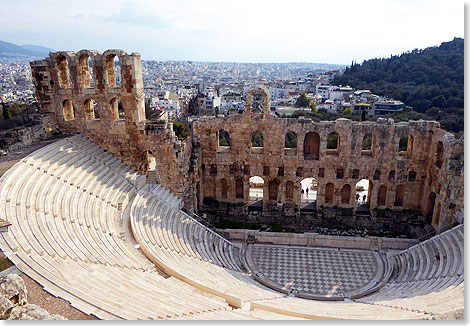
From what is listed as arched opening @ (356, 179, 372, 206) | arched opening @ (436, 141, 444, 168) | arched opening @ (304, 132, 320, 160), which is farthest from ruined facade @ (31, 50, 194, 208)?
arched opening @ (436, 141, 444, 168)

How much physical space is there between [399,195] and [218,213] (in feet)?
46.5

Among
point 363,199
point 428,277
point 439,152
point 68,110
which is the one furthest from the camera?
point 363,199

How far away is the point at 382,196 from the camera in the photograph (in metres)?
27.2

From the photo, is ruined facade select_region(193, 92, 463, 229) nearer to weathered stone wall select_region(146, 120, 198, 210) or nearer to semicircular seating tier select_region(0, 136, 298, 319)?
weathered stone wall select_region(146, 120, 198, 210)

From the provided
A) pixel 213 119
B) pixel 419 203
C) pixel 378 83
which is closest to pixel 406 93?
pixel 378 83

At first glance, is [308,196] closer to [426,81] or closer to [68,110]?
[68,110]

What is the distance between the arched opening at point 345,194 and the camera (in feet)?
88.9

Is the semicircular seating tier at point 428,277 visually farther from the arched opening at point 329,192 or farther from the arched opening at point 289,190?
the arched opening at point 289,190

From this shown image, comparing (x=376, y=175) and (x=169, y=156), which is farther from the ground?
(x=169, y=156)

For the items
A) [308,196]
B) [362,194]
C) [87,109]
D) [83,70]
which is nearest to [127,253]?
[87,109]

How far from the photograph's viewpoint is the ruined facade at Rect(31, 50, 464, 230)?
24.7 metres

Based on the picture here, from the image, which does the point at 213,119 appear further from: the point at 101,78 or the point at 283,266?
the point at 283,266

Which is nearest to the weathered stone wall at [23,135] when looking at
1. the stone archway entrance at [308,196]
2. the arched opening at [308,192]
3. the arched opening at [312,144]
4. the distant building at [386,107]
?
the arched opening at [312,144]

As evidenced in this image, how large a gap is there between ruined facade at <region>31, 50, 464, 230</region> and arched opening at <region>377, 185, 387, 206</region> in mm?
72
